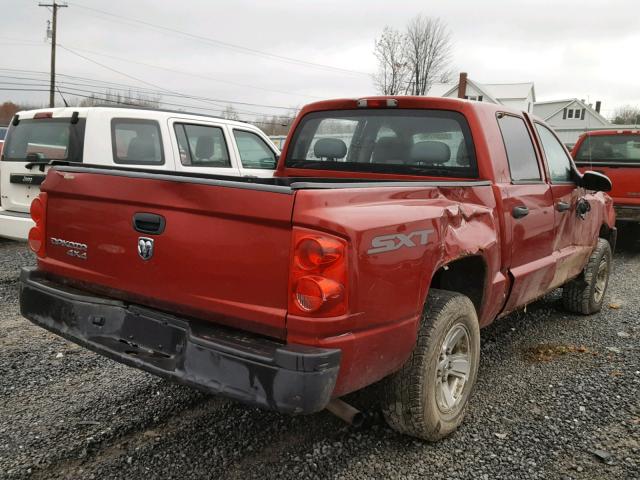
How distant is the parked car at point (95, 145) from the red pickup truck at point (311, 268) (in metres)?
3.37

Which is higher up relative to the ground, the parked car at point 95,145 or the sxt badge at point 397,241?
the parked car at point 95,145

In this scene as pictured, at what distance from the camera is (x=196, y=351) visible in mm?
2238

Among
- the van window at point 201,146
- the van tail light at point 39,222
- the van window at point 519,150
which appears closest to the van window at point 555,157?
the van window at point 519,150

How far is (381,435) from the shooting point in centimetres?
297

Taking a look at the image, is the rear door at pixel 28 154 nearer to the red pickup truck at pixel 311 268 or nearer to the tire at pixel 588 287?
the red pickup truck at pixel 311 268

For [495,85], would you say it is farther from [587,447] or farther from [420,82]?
[587,447]

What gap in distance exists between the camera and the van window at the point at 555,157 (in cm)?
428

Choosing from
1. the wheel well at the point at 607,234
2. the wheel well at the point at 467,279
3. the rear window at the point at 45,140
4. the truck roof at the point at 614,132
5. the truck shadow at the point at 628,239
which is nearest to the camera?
the wheel well at the point at 467,279

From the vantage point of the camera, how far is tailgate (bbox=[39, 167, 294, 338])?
7.07ft

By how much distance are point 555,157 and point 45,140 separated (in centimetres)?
555

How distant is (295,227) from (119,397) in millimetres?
1971

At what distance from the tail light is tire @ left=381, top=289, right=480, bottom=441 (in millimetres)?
743

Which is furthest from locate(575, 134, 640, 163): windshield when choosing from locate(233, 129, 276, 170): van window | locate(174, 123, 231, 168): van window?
locate(174, 123, 231, 168): van window

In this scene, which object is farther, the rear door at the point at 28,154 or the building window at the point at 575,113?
the building window at the point at 575,113
